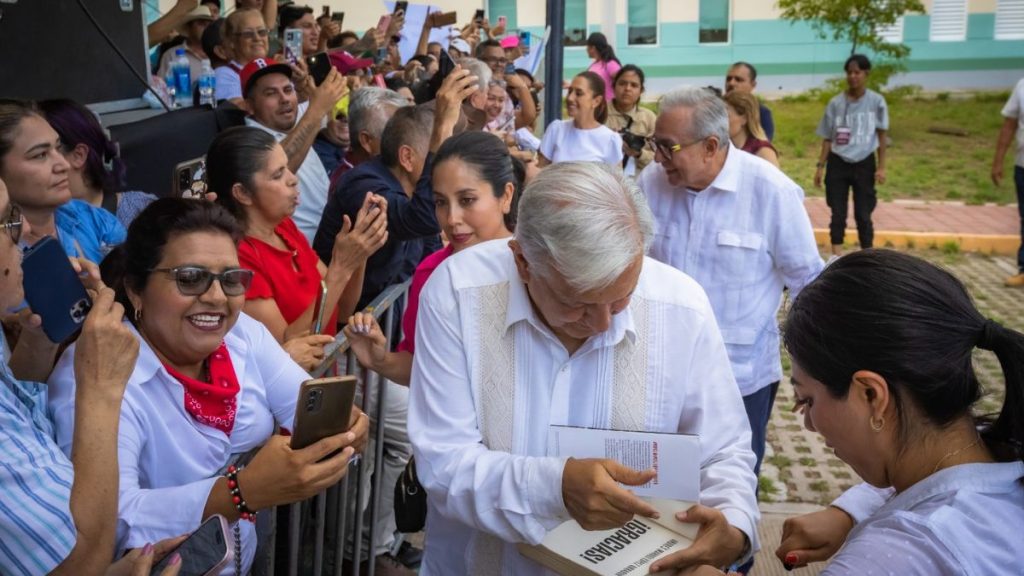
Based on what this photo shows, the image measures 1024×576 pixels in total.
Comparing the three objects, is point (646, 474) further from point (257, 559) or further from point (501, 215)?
point (501, 215)

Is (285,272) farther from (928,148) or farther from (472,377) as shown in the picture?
(928,148)

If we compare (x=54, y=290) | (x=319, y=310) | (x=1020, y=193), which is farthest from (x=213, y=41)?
(x=1020, y=193)

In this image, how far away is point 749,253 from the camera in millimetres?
3918

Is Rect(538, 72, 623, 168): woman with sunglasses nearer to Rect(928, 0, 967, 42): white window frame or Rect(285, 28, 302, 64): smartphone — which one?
Rect(285, 28, 302, 64): smartphone

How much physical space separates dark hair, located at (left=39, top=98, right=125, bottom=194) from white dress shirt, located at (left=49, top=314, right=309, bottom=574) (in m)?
1.43

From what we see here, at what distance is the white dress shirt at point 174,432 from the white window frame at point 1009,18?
22.9 m

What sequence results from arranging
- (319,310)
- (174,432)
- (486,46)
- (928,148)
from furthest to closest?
(928,148) < (486,46) < (319,310) < (174,432)

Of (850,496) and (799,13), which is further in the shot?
(799,13)

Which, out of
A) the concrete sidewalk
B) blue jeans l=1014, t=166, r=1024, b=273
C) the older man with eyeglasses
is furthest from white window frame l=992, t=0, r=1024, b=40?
the older man with eyeglasses

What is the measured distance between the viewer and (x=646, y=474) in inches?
77.5

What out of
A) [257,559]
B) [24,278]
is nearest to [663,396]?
[257,559]

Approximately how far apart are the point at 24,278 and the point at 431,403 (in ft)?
3.04

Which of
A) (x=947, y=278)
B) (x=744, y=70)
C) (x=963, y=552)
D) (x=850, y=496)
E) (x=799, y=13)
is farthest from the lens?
(x=799, y=13)

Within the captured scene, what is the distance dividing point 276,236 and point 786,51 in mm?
20365
